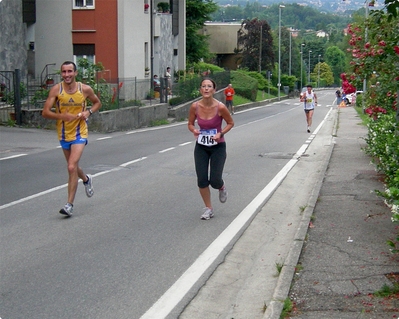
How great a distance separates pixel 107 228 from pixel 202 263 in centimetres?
185

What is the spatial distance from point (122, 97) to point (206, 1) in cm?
3438

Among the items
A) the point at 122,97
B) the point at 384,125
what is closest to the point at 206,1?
the point at 122,97

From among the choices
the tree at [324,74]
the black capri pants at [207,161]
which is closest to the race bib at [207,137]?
the black capri pants at [207,161]

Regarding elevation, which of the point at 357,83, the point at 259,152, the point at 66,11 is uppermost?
the point at 66,11

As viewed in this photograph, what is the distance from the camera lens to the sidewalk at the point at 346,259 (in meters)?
5.62

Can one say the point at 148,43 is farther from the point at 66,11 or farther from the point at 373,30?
the point at 373,30

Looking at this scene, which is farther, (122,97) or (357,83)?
(122,97)

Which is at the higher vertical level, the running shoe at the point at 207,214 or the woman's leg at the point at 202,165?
the woman's leg at the point at 202,165

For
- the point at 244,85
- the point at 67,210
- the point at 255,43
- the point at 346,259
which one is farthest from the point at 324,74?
the point at 346,259

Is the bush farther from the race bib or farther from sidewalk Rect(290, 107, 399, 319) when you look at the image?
the race bib

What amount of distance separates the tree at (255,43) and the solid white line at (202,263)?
76.2m

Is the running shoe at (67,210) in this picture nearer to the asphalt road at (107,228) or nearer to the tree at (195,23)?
the asphalt road at (107,228)

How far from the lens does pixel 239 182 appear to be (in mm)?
12852

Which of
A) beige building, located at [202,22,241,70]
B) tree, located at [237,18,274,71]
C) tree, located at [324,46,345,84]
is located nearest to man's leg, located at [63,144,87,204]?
beige building, located at [202,22,241,70]
